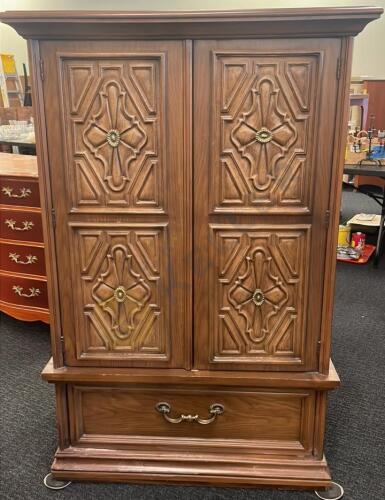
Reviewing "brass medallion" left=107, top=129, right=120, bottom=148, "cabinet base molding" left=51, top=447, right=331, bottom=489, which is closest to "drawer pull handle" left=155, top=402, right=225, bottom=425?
"cabinet base molding" left=51, top=447, right=331, bottom=489

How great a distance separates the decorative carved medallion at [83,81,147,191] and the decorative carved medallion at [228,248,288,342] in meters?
0.45

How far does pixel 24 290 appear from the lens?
9.07ft

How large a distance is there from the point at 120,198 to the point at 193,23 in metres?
0.51

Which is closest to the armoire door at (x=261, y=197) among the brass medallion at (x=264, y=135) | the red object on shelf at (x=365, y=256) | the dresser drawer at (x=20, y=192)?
the brass medallion at (x=264, y=135)

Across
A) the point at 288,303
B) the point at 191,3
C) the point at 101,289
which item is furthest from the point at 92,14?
the point at 191,3

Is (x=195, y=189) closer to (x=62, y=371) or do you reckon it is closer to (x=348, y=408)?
(x=62, y=371)

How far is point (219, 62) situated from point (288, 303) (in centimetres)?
72

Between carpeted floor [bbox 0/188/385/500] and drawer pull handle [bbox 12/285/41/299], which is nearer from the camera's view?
carpeted floor [bbox 0/188/385/500]

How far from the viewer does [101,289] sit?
5.30 feet

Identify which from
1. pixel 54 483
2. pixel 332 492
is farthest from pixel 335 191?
pixel 54 483

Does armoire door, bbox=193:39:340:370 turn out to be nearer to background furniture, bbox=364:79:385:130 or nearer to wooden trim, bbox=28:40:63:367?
wooden trim, bbox=28:40:63:367

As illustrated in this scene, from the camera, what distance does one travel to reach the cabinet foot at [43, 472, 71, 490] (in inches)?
67.2

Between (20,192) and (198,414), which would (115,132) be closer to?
(198,414)

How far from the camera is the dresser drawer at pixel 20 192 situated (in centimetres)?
255
